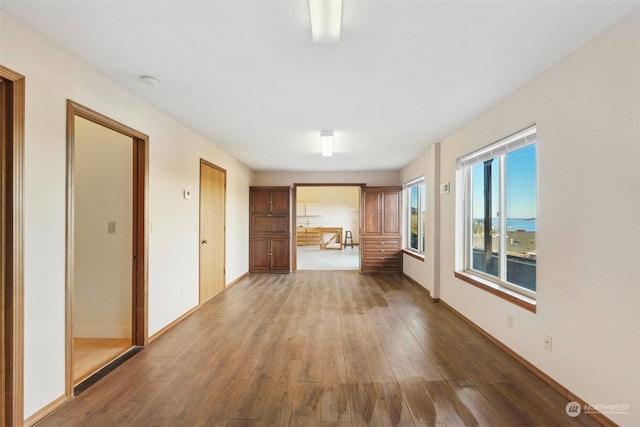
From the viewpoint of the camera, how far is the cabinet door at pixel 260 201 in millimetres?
6527

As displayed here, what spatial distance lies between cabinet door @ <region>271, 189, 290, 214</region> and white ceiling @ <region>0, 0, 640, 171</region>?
3.22 m

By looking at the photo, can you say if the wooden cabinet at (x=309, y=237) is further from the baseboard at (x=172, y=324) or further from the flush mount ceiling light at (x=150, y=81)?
the flush mount ceiling light at (x=150, y=81)

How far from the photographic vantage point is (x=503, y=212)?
2.95 meters

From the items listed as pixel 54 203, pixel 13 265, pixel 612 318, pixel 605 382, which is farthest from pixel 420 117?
pixel 13 265

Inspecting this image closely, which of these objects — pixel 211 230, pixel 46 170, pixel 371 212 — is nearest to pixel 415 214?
pixel 371 212

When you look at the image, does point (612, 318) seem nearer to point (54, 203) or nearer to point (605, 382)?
point (605, 382)

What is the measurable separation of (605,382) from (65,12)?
3757 mm

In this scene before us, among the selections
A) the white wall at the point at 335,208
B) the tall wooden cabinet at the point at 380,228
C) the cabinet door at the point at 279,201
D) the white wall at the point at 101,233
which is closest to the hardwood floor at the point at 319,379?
the white wall at the point at 101,233

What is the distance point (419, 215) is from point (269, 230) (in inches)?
127

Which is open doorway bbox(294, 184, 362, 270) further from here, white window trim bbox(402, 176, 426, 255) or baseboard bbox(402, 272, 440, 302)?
baseboard bbox(402, 272, 440, 302)

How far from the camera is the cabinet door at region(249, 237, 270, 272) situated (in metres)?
6.52

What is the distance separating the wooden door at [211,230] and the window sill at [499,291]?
3.42m

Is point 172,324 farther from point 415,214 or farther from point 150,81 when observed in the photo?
point 415,214

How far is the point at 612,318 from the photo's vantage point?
1691mm
